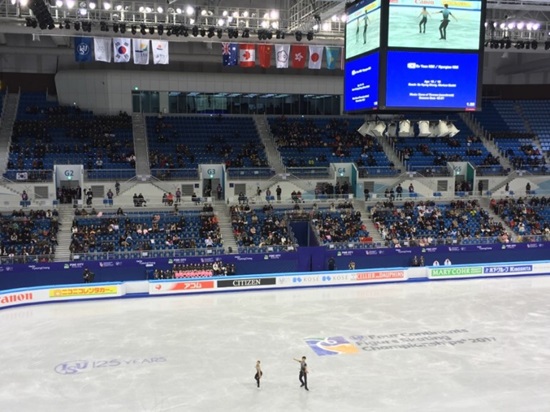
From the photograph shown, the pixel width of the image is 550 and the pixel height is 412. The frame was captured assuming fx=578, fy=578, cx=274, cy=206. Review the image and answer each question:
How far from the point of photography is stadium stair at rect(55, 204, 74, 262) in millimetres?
28734

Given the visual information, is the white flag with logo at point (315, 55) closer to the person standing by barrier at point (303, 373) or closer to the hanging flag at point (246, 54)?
the hanging flag at point (246, 54)

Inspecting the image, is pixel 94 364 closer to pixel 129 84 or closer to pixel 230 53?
pixel 230 53

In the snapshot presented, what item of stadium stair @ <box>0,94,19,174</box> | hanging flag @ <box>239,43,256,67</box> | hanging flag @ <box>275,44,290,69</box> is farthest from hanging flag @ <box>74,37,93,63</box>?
stadium stair @ <box>0,94,19,174</box>

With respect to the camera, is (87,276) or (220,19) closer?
(87,276)

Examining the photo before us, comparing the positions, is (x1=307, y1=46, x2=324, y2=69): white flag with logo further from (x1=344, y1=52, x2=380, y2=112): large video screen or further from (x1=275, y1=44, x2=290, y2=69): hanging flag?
(x1=344, y1=52, x2=380, y2=112): large video screen

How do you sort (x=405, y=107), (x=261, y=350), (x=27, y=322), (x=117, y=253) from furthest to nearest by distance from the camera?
1. (x=117, y=253)
2. (x=27, y=322)
3. (x=261, y=350)
4. (x=405, y=107)

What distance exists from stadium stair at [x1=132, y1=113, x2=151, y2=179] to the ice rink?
15.4 metres

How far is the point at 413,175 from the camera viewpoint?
136 feet

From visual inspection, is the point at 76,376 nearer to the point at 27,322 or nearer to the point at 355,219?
the point at 27,322

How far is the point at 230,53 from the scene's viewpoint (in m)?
30.5

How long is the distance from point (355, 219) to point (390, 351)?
700 inches

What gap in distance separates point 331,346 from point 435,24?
10.4 meters

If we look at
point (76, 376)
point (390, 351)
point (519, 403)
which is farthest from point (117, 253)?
point (519, 403)

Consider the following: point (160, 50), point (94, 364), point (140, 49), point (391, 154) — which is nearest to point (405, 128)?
point (94, 364)
